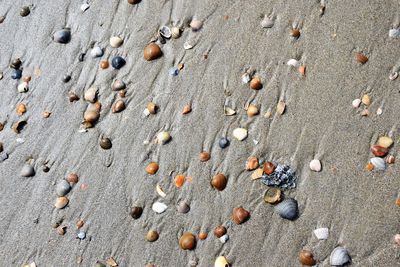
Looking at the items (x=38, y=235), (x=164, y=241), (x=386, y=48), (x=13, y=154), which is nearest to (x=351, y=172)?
(x=386, y=48)

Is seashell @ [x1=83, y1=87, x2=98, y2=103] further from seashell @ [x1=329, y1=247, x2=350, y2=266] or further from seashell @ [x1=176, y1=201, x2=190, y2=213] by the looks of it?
seashell @ [x1=329, y1=247, x2=350, y2=266]

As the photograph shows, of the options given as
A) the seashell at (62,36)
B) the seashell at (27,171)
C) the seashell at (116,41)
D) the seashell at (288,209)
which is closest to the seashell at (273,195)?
the seashell at (288,209)

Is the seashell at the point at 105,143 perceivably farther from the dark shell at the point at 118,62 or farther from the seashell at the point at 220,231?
the seashell at the point at 220,231

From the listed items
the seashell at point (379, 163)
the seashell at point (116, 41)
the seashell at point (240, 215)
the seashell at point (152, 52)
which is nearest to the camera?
the seashell at point (379, 163)

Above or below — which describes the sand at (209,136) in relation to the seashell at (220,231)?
above

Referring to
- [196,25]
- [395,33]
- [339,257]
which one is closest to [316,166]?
[339,257]

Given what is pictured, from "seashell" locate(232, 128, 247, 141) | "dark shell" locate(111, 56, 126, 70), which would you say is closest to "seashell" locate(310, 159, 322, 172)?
"seashell" locate(232, 128, 247, 141)

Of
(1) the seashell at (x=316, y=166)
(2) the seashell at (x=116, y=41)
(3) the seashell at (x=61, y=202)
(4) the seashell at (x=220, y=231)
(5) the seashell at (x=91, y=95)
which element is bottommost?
(4) the seashell at (x=220, y=231)

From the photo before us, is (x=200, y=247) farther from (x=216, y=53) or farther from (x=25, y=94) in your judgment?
(x=25, y=94)
